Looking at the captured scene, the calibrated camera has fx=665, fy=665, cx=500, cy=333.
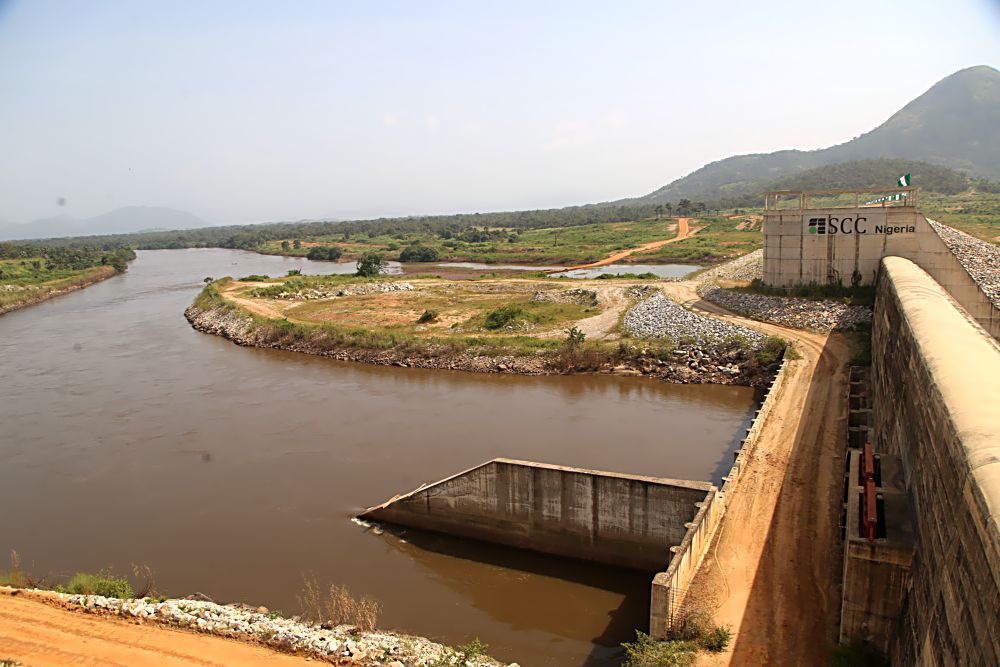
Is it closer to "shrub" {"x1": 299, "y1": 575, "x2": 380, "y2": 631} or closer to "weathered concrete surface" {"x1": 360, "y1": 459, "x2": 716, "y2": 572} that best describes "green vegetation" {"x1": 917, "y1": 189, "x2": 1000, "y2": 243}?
"weathered concrete surface" {"x1": 360, "y1": 459, "x2": 716, "y2": 572}

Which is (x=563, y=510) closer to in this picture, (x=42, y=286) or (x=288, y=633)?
(x=288, y=633)

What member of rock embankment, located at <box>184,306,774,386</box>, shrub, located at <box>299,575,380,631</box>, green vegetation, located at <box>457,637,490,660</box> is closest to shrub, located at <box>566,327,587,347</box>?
rock embankment, located at <box>184,306,774,386</box>

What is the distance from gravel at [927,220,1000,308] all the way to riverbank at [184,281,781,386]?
25.1 ft

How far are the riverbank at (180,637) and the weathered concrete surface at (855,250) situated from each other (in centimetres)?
2241

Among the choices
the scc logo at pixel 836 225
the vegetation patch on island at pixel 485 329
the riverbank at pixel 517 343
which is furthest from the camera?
the scc logo at pixel 836 225

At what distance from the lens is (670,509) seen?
1262 cm

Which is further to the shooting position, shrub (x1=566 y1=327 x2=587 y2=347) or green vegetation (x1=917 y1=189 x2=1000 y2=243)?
green vegetation (x1=917 y1=189 x2=1000 y2=243)

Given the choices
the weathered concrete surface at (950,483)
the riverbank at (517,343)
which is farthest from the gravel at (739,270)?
the weathered concrete surface at (950,483)

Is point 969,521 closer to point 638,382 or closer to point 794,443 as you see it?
point 794,443

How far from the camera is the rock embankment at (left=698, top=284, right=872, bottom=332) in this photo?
2595 centimetres

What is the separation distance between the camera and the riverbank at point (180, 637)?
391 inches

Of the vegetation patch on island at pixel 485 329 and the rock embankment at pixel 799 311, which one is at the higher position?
the rock embankment at pixel 799 311

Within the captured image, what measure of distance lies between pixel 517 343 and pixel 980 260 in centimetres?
1926

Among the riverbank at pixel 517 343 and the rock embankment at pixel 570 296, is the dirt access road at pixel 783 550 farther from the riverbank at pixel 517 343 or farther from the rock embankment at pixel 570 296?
the rock embankment at pixel 570 296
